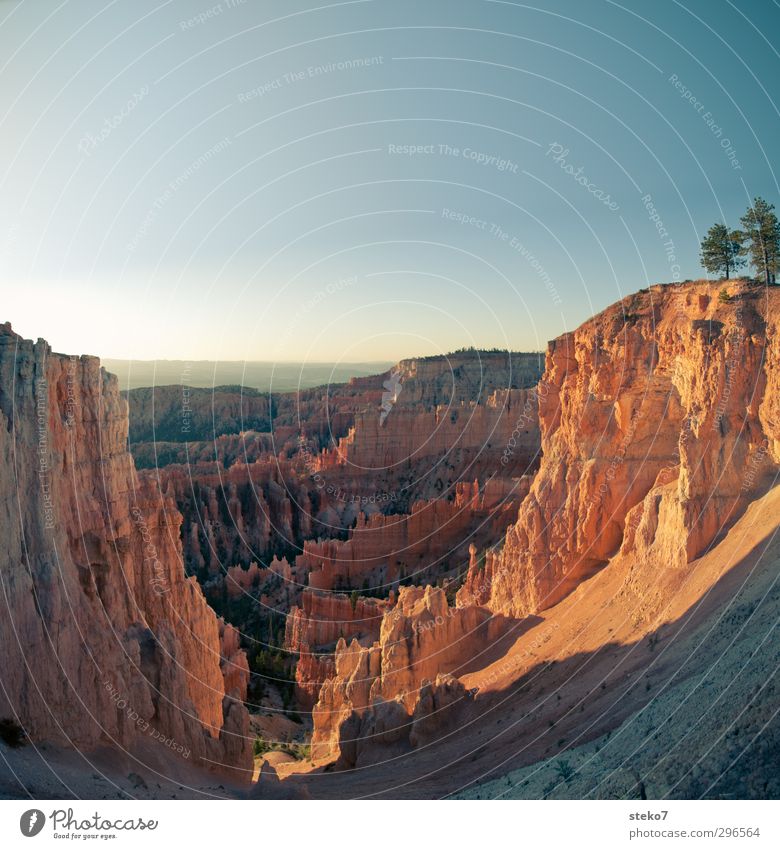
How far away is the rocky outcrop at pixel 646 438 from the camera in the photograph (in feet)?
94.4

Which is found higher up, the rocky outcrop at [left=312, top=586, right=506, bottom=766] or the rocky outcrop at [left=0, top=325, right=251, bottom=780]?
the rocky outcrop at [left=0, top=325, right=251, bottom=780]

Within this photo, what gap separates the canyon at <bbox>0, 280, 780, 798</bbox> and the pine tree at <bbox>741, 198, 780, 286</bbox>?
1902mm

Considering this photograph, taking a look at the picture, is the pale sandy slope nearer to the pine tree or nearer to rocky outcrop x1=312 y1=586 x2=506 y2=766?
rocky outcrop x1=312 y1=586 x2=506 y2=766

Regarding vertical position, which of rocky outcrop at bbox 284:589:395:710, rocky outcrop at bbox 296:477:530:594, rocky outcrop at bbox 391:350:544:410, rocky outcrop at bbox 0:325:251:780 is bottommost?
rocky outcrop at bbox 284:589:395:710

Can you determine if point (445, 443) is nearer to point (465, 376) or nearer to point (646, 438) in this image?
point (465, 376)

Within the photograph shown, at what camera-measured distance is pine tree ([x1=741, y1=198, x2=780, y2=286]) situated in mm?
32469

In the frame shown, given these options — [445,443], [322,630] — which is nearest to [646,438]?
[322,630]

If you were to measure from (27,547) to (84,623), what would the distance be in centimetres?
340

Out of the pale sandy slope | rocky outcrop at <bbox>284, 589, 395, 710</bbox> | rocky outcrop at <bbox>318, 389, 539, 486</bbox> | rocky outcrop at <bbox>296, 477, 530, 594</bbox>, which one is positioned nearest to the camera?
the pale sandy slope

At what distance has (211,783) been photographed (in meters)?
24.2

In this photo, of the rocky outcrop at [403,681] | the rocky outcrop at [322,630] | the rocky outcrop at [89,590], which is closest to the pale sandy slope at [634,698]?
the rocky outcrop at [403,681]

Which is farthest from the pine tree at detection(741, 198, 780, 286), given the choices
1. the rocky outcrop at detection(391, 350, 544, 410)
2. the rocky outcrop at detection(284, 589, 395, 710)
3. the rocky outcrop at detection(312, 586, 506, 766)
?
the rocky outcrop at detection(391, 350, 544, 410)
